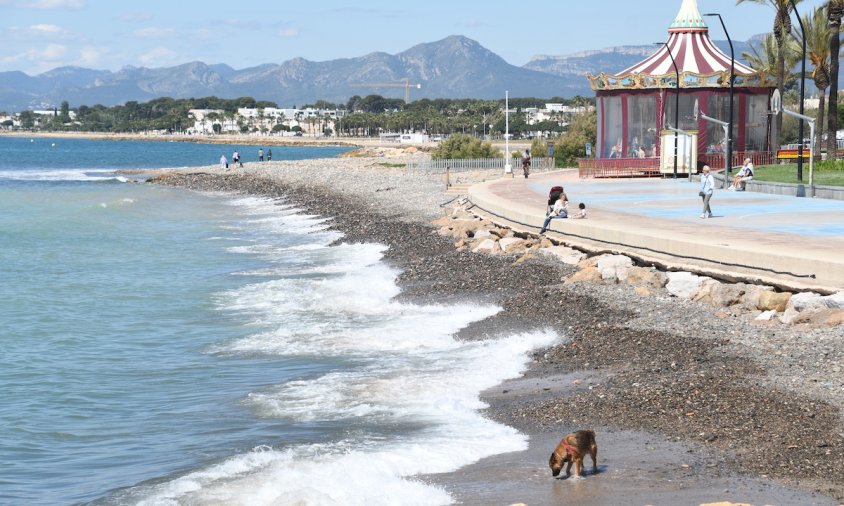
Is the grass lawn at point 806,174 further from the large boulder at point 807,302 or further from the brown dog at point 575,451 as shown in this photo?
the brown dog at point 575,451

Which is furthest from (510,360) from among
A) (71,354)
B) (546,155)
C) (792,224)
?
(546,155)

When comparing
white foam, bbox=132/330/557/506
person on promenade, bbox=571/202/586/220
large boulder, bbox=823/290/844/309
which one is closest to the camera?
white foam, bbox=132/330/557/506

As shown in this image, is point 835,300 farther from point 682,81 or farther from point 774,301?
point 682,81

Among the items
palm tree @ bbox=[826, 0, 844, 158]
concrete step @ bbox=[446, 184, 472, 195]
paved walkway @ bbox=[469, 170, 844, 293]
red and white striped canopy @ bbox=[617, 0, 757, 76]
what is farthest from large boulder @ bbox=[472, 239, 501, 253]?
red and white striped canopy @ bbox=[617, 0, 757, 76]

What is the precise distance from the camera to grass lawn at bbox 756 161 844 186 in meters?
37.9

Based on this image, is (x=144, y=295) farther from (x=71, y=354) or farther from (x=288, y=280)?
(x=71, y=354)

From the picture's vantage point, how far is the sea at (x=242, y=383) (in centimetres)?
1205

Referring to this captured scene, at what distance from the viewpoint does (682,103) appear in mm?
49344

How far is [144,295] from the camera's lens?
28.3 metres

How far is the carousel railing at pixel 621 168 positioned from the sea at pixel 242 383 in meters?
18.1

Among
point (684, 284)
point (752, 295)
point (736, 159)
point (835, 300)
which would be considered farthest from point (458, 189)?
point (835, 300)

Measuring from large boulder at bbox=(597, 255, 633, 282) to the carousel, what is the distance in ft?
88.4

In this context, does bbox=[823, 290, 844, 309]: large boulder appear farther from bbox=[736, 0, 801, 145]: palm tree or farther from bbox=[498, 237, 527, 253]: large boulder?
bbox=[736, 0, 801, 145]: palm tree

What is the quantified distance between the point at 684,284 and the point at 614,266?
97.4 inches
